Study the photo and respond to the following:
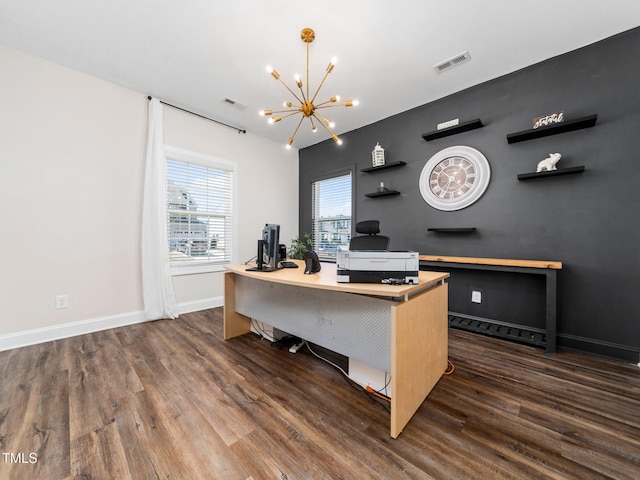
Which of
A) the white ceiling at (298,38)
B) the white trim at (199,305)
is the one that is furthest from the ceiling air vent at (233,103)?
the white trim at (199,305)

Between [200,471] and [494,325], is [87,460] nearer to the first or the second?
[200,471]

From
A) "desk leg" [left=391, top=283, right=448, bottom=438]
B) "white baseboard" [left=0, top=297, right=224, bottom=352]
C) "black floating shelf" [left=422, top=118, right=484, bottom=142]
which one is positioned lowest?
"white baseboard" [left=0, top=297, right=224, bottom=352]

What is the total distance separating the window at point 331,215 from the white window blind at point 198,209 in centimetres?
157

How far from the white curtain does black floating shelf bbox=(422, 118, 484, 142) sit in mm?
3375

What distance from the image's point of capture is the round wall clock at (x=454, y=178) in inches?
114

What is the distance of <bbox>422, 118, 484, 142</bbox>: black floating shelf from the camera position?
2834 mm

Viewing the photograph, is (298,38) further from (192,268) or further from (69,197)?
(192,268)

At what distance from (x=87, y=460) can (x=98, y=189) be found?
2.72 metres

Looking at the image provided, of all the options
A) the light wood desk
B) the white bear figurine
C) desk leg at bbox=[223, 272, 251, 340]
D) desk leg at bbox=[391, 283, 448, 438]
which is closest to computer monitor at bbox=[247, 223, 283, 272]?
the light wood desk

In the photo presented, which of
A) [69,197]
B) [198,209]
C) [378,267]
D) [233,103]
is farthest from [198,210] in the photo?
[378,267]

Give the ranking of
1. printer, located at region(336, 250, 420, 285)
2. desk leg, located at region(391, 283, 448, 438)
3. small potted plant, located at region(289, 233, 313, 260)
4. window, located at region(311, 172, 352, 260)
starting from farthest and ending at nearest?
small potted plant, located at region(289, 233, 313, 260), window, located at region(311, 172, 352, 260), printer, located at region(336, 250, 420, 285), desk leg, located at region(391, 283, 448, 438)

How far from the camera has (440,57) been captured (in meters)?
2.49

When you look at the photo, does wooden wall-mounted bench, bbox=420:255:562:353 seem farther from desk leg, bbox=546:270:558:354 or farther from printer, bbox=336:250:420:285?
printer, bbox=336:250:420:285

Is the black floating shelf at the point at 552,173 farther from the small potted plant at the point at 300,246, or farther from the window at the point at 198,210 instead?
the window at the point at 198,210
